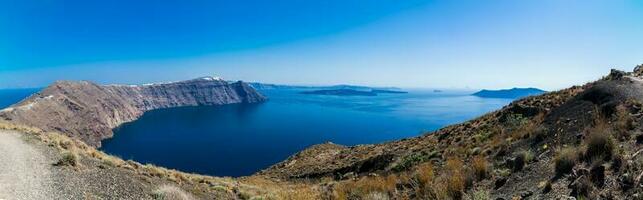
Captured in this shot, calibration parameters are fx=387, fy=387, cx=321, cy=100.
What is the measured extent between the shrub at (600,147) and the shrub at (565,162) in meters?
0.25

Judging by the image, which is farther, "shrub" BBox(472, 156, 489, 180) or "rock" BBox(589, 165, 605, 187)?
"shrub" BBox(472, 156, 489, 180)

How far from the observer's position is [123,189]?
1116 cm

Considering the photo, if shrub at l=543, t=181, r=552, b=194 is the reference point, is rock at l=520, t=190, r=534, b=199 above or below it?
below

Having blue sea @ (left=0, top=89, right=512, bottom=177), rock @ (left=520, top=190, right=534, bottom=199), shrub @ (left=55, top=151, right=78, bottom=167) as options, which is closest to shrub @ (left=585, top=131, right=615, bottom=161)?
rock @ (left=520, top=190, right=534, bottom=199)

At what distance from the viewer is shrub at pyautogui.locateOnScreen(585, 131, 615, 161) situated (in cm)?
705

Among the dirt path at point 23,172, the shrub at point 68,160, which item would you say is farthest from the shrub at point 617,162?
the shrub at point 68,160

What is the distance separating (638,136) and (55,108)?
20751cm

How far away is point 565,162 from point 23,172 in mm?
14394

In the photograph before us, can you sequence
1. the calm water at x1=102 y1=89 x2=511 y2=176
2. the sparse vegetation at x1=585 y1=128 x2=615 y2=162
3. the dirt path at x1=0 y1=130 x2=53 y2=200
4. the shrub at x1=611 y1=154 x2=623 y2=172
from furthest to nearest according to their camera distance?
1. the calm water at x1=102 y1=89 x2=511 y2=176
2. the dirt path at x1=0 y1=130 x2=53 y2=200
3. the sparse vegetation at x1=585 y1=128 x2=615 y2=162
4. the shrub at x1=611 y1=154 x2=623 y2=172

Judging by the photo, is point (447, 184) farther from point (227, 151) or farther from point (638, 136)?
point (227, 151)

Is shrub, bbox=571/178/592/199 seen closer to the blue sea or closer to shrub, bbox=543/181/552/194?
shrub, bbox=543/181/552/194

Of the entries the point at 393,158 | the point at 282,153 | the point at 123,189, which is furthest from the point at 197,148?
the point at 123,189

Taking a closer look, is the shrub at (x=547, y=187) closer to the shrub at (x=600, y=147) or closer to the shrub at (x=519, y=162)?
the shrub at (x=600, y=147)

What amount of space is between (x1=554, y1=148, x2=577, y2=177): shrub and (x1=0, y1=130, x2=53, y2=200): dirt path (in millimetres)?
11421
